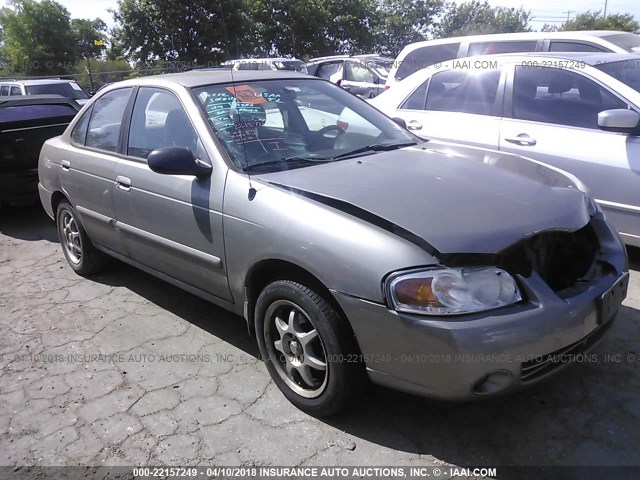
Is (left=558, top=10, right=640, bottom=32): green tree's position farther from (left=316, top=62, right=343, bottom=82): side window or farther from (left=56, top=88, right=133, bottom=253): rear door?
(left=56, top=88, right=133, bottom=253): rear door

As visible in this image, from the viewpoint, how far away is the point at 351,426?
8.54 feet

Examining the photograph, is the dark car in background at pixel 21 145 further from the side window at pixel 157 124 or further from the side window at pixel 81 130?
the side window at pixel 157 124

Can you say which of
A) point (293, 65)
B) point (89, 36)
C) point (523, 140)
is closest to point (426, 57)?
point (523, 140)

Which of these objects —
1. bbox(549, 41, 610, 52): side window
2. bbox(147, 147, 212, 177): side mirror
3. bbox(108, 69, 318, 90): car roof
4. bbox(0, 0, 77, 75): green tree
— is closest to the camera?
bbox(147, 147, 212, 177): side mirror

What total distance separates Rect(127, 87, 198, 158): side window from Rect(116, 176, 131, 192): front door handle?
0.17m

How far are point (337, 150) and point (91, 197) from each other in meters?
2.00

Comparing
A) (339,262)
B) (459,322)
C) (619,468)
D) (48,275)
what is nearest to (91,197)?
(48,275)

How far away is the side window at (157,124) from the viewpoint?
325 cm

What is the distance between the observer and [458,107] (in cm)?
511

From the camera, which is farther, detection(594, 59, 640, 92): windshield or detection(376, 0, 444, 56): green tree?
detection(376, 0, 444, 56): green tree

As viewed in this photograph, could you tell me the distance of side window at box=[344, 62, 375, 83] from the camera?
14.5 metres

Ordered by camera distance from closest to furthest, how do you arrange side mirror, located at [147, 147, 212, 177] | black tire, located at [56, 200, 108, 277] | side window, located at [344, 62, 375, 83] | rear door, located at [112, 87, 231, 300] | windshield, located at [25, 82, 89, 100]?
side mirror, located at [147, 147, 212, 177] < rear door, located at [112, 87, 231, 300] < black tire, located at [56, 200, 108, 277] < windshield, located at [25, 82, 89, 100] < side window, located at [344, 62, 375, 83]

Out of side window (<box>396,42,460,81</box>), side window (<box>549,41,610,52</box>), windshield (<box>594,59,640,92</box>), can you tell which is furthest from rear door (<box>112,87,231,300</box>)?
side window (<box>549,41,610,52</box>)

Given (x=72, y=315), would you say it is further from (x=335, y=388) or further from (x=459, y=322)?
(x=459, y=322)
